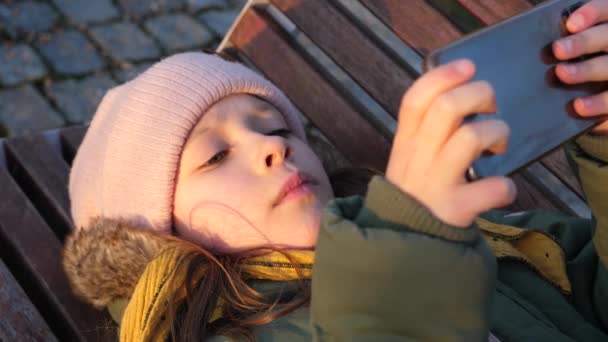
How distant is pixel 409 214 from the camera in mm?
1054

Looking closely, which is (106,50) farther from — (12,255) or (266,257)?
(266,257)

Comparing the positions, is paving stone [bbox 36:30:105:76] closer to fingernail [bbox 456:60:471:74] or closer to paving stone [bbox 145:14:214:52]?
paving stone [bbox 145:14:214:52]

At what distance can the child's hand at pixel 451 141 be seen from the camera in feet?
3.30

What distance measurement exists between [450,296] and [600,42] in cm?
57

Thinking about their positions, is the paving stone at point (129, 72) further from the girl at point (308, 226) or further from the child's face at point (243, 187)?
the child's face at point (243, 187)

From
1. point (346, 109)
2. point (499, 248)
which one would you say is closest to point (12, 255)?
point (346, 109)

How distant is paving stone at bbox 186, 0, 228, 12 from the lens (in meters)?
3.85

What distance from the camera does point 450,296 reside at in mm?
1084

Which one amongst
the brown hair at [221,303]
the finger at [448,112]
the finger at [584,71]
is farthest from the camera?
the brown hair at [221,303]

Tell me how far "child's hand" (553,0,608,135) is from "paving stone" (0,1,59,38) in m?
2.85

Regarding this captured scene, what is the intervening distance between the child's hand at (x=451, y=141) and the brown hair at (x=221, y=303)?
2.01ft

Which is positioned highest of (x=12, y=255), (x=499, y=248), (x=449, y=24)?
(x=449, y=24)

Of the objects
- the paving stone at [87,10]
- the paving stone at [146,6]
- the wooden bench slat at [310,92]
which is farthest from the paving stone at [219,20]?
the wooden bench slat at [310,92]

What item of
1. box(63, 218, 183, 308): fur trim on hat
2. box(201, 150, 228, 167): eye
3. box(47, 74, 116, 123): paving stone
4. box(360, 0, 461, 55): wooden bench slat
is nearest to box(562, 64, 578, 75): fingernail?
box(201, 150, 228, 167): eye
